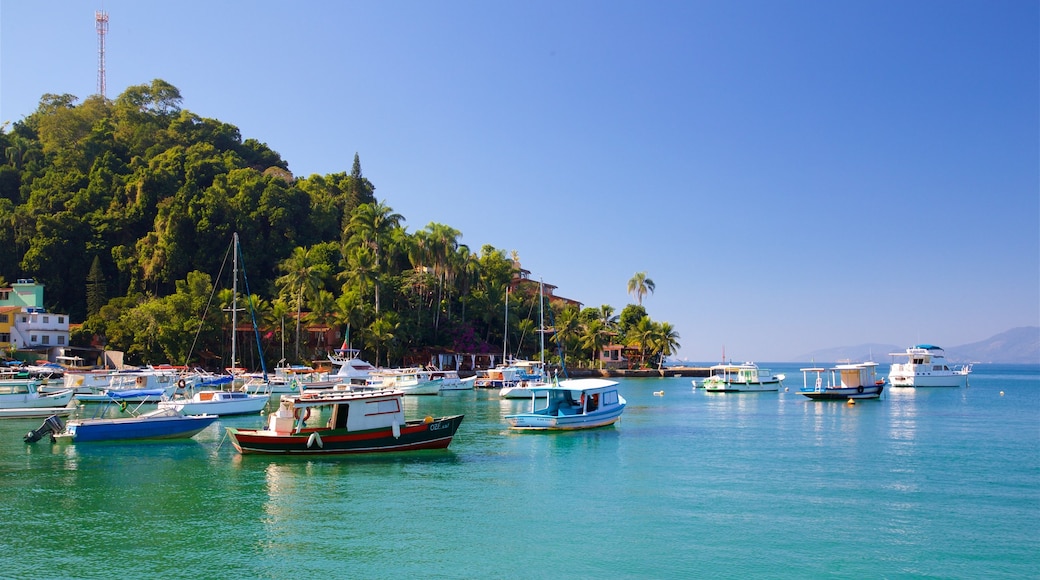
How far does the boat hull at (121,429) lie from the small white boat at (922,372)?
8055 cm

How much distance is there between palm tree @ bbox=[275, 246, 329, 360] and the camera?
91.0 m

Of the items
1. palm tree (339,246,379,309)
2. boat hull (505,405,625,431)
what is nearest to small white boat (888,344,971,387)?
palm tree (339,246,379,309)

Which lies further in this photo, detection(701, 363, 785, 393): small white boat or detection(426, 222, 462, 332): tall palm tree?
detection(426, 222, 462, 332): tall palm tree

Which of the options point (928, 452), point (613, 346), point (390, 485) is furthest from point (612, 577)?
point (613, 346)

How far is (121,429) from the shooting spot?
35406 mm

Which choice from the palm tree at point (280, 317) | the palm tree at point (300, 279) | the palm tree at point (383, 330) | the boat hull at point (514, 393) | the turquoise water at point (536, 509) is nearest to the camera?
the turquoise water at point (536, 509)

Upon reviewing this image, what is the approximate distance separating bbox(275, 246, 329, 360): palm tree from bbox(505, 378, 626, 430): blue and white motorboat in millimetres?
53191

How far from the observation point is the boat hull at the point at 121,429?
1382 inches

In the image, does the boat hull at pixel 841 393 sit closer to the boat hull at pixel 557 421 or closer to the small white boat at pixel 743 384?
the small white boat at pixel 743 384

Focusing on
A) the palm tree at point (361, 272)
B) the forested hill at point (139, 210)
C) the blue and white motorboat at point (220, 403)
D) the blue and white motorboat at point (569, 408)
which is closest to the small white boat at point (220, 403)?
the blue and white motorboat at point (220, 403)

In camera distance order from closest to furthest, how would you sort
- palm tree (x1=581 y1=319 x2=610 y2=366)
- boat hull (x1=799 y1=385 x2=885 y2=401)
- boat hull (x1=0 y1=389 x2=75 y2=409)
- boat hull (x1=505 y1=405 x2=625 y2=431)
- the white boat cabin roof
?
the white boat cabin roof < boat hull (x1=505 y1=405 x2=625 y2=431) < boat hull (x1=0 y1=389 x2=75 y2=409) < boat hull (x1=799 y1=385 x2=885 y2=401) < palm tree (x1=581 y1=319 x2=610 y2=366)

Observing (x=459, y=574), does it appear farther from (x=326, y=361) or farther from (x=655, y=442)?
(x=326, y=361)

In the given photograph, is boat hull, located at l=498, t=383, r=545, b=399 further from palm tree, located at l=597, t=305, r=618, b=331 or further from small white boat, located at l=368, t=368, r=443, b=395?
palm tree, located at l=597, t=305, r=618, b=331

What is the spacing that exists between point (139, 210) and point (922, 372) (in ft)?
329
